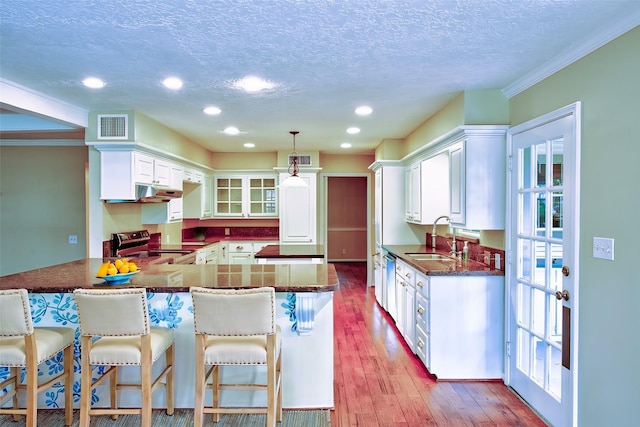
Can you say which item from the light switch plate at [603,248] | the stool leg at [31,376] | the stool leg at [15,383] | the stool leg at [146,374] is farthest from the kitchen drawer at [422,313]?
the stool leg at [15,383]

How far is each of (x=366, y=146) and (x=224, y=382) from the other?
14.4 ft

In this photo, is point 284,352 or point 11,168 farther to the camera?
point 11,168

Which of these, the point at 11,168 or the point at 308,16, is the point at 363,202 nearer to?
the point at 11,168

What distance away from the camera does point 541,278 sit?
266 cm

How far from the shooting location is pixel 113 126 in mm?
3855

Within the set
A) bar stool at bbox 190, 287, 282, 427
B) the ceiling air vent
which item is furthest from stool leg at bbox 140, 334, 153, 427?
the ceiling air vent

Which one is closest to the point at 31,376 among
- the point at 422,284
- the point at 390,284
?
the point at 422,284

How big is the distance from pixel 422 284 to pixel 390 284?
55.8 inches

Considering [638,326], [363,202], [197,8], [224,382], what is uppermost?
[197,8]

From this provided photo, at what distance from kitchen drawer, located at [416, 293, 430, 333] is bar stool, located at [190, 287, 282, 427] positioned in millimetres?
1561

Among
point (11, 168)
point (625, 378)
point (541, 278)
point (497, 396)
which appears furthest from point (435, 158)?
point (11, 168)

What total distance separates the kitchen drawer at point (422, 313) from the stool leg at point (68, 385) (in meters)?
2.65

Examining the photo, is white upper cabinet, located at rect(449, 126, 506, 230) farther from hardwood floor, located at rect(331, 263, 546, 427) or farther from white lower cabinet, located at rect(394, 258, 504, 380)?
hardwood floor, located at rect(331, 263, 546, 427)

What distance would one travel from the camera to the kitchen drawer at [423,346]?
10.5 ft
